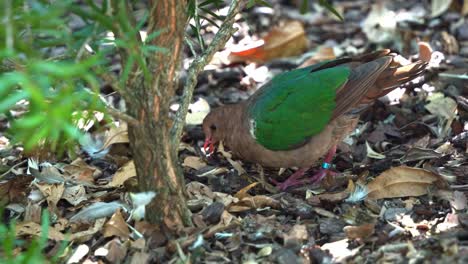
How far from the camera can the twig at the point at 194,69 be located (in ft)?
11.5

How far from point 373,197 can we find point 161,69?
4.65ft

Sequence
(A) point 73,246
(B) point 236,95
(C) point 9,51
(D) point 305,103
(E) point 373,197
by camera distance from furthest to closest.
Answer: (B) point 236,95
(D) point 305,103
(E) point 373,197
(A) point 73,246
(C) point 9,51

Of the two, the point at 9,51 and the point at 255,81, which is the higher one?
the point at 9,51

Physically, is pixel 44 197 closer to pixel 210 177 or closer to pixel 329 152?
pixel 210 177

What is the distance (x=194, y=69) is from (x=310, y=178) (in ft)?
4.13

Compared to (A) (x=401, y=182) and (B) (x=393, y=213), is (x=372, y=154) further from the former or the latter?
(B) (x=393, y=213)

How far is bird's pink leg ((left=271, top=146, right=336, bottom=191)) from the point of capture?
4.47 metres

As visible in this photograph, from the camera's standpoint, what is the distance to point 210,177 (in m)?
4.53

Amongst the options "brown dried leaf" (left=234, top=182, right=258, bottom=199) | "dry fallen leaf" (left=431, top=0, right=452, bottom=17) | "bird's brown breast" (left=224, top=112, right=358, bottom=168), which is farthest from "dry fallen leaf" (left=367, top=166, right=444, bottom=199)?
"dry fallen leaf" (left=431, top=0, right=452, bottom=17)

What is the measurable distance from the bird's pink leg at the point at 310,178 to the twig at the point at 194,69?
1.06 m

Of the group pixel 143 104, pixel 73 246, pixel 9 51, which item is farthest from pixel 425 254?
pixel 9 51

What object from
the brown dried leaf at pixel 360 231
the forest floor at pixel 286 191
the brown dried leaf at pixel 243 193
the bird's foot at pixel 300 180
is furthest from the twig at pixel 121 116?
the bird's foot at pixel 300 180

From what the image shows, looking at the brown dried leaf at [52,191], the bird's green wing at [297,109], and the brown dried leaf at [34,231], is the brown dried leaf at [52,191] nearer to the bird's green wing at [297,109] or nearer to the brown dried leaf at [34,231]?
the brown dried leaf at [34,231]

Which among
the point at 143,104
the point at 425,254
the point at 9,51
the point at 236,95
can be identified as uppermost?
the point at 9,51
